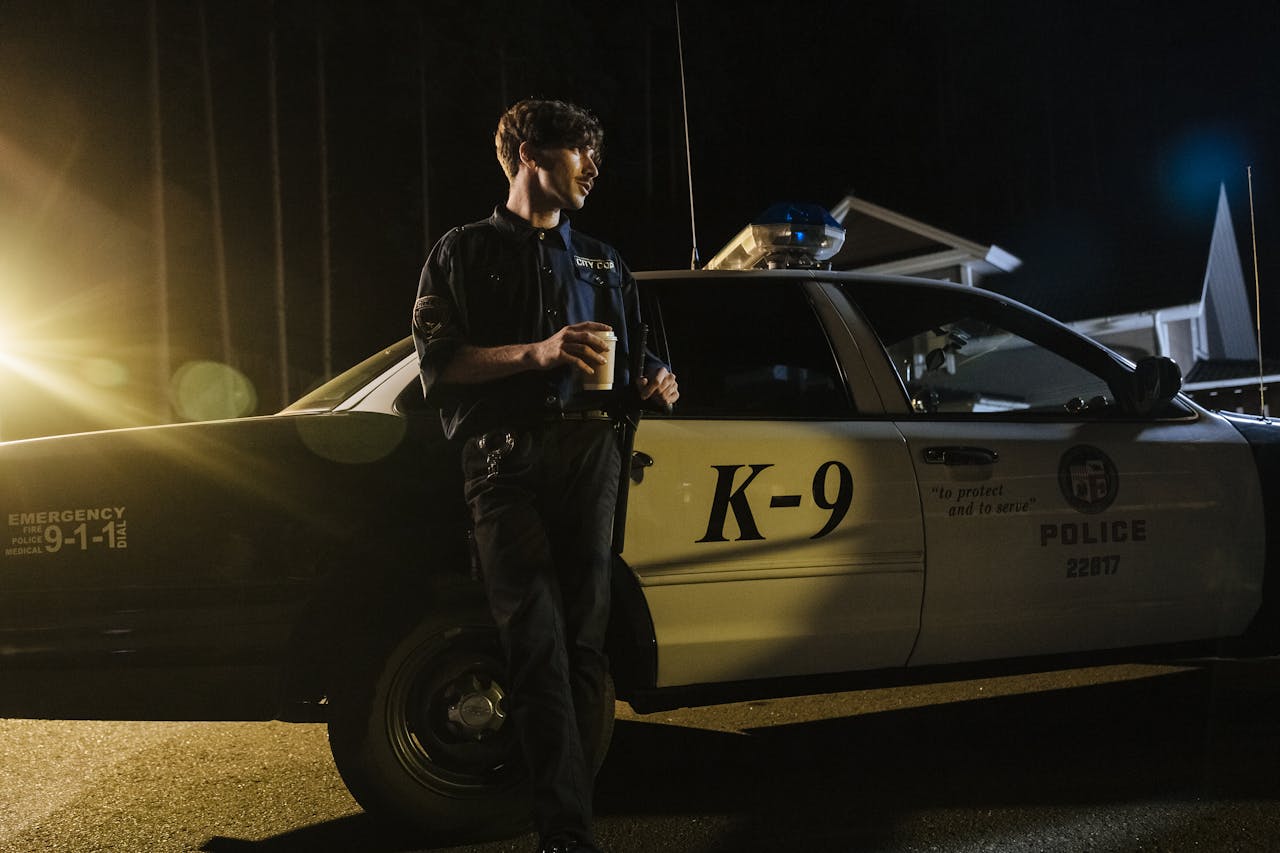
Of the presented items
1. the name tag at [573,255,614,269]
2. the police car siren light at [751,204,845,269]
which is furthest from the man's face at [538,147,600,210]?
the police car siren light at [751,204,845,269]

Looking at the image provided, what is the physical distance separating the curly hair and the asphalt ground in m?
1.63

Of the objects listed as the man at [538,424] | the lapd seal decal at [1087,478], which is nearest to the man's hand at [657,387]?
the man at [538,424]

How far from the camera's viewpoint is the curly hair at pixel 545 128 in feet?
8.43

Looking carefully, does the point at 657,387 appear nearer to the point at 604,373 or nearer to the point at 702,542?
the point at 604,373

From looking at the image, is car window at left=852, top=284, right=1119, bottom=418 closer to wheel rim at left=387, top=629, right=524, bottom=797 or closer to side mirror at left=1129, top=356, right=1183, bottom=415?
side mirror at left=1129, top=356, right=1183, bottom=415

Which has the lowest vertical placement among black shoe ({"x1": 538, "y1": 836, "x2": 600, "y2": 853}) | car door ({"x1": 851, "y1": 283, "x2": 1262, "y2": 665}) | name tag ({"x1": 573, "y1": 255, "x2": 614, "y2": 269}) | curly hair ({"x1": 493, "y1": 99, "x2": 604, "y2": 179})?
black shoe ({"x1": 538, "y1": 836, "x2": 600, "y2": 853})

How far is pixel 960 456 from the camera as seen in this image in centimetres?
335

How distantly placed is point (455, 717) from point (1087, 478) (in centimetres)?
194

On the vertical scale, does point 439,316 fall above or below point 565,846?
above

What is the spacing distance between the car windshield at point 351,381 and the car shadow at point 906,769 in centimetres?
111

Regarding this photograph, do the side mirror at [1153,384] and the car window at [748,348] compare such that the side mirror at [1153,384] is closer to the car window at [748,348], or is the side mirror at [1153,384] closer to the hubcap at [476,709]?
the car window at [748,348]

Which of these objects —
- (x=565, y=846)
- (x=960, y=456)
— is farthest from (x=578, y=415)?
(x=960, y=456)

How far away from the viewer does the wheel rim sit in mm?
2805

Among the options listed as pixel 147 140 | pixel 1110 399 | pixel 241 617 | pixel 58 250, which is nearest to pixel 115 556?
pixel 241 617
